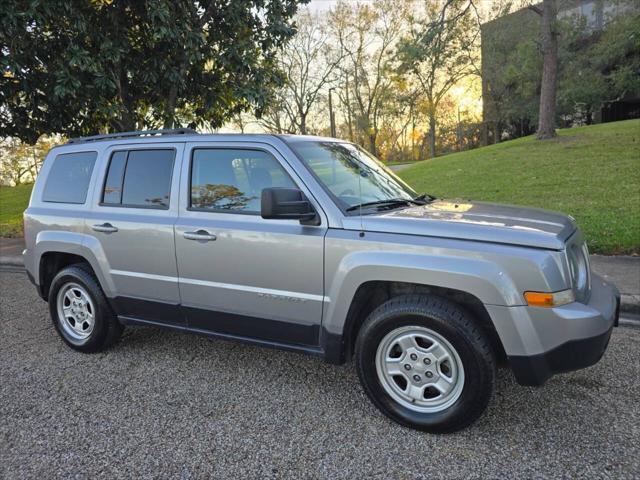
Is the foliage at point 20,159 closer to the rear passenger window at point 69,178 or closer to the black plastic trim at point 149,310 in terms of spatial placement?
A: the rear passenger window at point 69,178

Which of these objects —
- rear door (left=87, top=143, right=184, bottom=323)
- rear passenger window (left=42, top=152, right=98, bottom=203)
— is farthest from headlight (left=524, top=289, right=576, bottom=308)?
rear passenger window (left=42, top=152, right=98, bottom=203)

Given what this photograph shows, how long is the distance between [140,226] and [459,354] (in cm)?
263

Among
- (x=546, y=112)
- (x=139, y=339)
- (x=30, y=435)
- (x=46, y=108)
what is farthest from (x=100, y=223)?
(x=546, y=112)

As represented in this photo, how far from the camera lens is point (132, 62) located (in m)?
8.25

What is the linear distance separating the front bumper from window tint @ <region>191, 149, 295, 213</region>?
1.69 metres

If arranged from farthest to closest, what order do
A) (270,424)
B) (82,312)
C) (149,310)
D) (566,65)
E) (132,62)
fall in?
(566,65), (132,62), (82,312), (149,310), (270,424)

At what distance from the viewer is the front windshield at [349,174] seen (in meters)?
3.35

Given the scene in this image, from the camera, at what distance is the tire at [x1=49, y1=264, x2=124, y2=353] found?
4184 mm

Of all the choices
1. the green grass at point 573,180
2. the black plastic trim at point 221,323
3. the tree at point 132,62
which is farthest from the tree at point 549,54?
the black plastic trim at point 221,323

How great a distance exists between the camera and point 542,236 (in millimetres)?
2707

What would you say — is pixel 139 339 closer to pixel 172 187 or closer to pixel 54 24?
pixel 172 187

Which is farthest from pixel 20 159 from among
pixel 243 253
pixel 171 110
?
pixel 243 253

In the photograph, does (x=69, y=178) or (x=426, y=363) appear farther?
(x=69, y=178)

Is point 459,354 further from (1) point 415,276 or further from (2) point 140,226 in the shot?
(2) point 140,226
